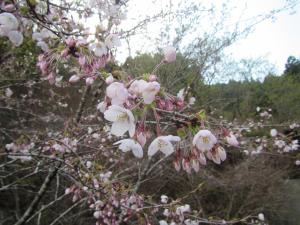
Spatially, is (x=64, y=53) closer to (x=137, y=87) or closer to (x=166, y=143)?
(x=137, y=87)

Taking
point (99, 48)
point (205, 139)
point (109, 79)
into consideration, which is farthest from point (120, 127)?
point (99, 48)

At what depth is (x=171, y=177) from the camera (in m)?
7.68

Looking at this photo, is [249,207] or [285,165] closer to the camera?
[249,207]

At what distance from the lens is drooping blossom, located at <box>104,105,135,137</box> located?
918 millimetres

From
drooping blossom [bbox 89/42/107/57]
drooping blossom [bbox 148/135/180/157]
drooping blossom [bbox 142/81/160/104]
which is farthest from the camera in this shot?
drooping blossom [bbox 89/42/107/57]

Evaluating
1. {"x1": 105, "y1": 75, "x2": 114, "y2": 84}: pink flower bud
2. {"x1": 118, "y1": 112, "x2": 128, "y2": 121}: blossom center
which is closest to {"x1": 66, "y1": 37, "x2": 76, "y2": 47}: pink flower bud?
{"x1": 105, "y1": 75, "x2": 114, "y2": 84}: pink flower bud

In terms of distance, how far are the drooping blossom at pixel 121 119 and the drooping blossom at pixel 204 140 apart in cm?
17

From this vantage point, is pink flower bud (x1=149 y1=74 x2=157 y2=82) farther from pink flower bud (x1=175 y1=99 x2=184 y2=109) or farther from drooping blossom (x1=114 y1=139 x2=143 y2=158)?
drooping blossom (x1=114 y1=139 x2=143 y2=158)

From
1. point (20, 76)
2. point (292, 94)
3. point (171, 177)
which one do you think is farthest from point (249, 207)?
point (292, 94)

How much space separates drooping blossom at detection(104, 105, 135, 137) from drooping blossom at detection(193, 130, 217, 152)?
0.57ft

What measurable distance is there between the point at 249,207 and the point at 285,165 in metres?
2.56

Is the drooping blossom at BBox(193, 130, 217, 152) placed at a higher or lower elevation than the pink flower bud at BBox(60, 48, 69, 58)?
Result: lower

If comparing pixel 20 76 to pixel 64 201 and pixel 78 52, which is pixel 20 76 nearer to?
pixel 64 201

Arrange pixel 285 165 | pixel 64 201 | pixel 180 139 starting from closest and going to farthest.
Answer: pixel 180 139 < pixel 64 201 < pixel 285 165
